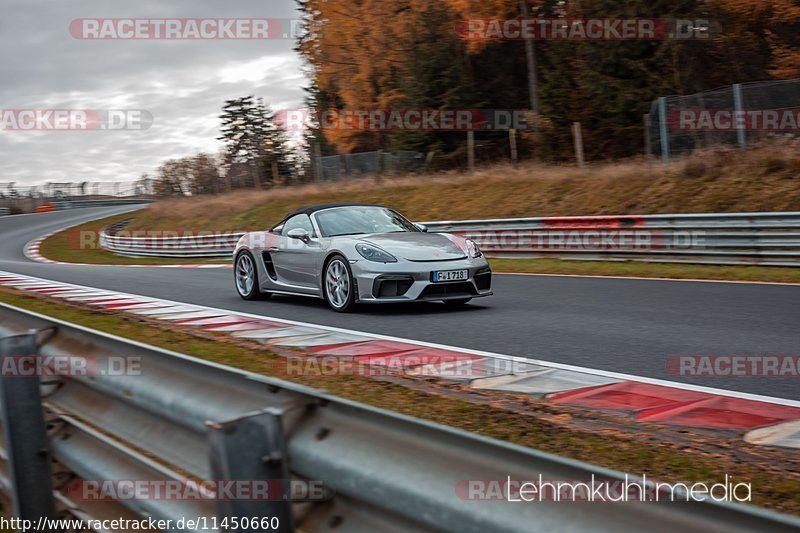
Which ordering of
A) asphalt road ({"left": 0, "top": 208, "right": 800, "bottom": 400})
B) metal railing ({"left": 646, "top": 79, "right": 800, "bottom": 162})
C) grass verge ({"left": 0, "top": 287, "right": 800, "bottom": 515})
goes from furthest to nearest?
metal railing ({"left": 646, "top": 79, "right": 800, "bottom": 162}) < asphalt road ({"left": 0, "top": 208, "right": 800, "bottom": 400}) < grass verge ({"left": 0, "top": 287, "right": 800, "bottom": 515})

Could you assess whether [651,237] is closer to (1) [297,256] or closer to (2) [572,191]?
(2) [572,191]

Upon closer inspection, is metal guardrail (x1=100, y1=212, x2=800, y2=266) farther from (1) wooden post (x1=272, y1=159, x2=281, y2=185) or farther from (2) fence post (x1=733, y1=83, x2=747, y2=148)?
(1) wooden post (x1=272, y1=159, x2=281, y2=185)

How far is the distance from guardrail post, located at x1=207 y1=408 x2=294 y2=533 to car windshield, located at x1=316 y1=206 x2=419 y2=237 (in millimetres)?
7923

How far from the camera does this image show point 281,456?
2.10m

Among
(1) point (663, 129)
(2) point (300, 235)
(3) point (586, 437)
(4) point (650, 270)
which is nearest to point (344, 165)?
(1) point (663, 129)

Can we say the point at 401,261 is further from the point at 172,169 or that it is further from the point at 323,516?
the point at 172,169

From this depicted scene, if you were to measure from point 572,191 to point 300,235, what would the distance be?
1266 cm

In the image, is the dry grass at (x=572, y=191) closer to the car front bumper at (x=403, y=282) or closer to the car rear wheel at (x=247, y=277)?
the car front bumper at (x=403, y=282)

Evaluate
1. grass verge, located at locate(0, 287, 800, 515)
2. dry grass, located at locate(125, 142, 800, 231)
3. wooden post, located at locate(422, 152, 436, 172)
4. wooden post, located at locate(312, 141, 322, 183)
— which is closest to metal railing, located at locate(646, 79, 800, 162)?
dry grass, located at locate(125, 142, 800, 231)

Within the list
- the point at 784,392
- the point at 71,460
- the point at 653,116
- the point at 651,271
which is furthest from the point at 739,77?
the point at 71,460

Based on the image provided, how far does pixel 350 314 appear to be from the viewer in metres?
9.43

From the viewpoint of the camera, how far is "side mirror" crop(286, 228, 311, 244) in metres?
10.0

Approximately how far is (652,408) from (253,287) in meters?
7.46

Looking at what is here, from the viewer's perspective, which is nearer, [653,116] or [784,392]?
[784,392]
